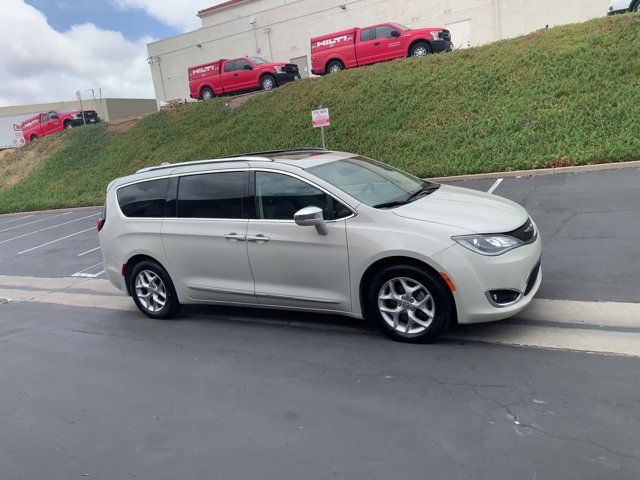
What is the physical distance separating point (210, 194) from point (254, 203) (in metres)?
0.61

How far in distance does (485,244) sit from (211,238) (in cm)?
265

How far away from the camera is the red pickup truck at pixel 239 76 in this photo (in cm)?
2155

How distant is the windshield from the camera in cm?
490

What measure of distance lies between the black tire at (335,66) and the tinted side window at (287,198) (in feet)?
50.7

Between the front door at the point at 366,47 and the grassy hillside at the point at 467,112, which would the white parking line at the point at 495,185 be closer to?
the grassy hillside at the point at 467,112

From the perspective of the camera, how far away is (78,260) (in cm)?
1015

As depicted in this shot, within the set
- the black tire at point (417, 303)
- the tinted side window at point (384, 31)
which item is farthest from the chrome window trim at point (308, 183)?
the tinted side window at point (384, 31)

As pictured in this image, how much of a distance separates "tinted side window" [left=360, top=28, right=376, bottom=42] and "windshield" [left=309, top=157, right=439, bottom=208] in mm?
14320

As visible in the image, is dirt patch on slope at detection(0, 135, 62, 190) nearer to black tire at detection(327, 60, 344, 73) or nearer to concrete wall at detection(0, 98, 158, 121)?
black tire at detection(327, 60, 344, 73)

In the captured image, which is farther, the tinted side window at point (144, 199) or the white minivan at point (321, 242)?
the tinted side window at point (144, 199)

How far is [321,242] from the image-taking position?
474 centimetres

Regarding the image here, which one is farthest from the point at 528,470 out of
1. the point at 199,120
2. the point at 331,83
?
the point at 199,120

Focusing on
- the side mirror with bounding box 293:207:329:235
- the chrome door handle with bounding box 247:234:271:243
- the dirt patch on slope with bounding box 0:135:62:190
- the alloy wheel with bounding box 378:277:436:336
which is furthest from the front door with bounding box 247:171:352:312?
the dirt patch on slope with bounding box 0:135:62:190

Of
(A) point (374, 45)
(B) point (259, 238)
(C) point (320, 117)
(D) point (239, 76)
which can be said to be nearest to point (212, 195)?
(B) point (259, 238)
